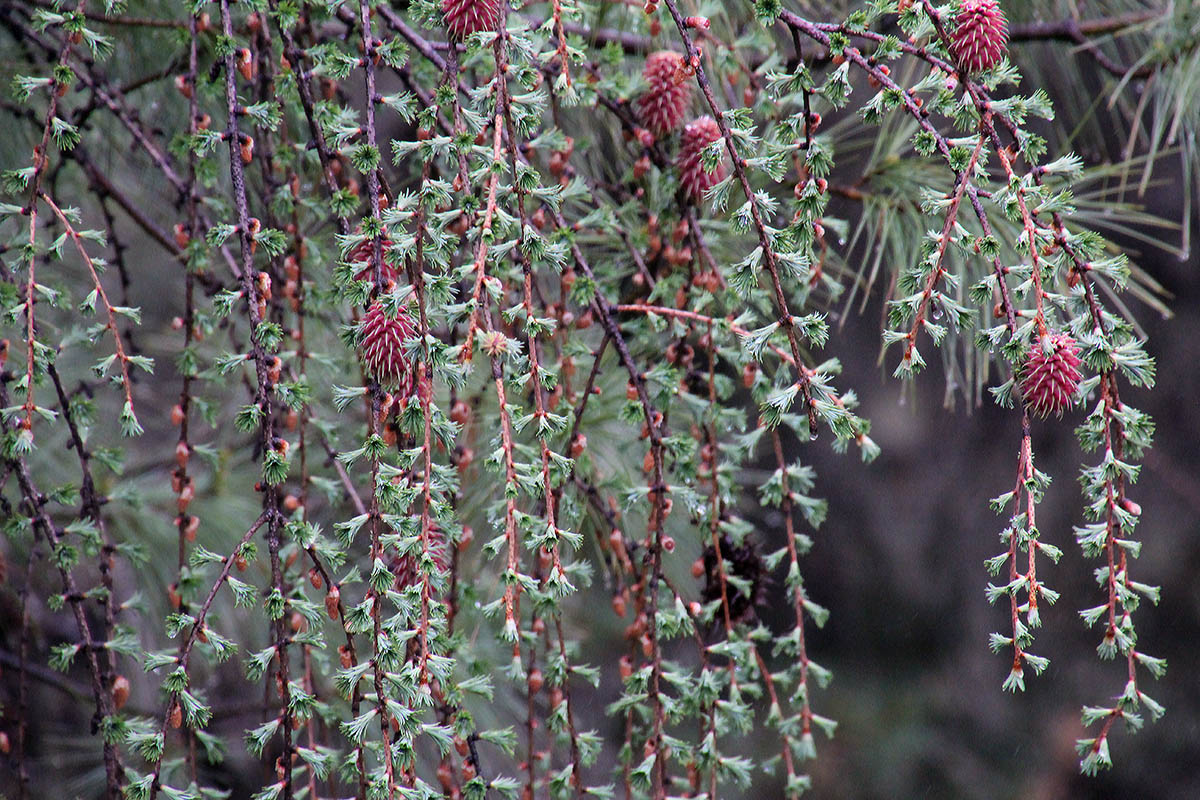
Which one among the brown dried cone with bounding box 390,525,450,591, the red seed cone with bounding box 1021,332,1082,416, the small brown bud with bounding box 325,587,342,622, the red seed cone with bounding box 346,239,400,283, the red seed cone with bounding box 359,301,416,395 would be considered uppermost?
the red seed cone with bounding box 346,239,400,283

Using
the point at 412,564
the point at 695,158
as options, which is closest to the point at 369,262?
the point at 412,564

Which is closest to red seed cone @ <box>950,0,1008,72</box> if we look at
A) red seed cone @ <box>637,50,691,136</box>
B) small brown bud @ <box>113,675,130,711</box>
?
red seed cone @ <box>637,50,691,136</box>

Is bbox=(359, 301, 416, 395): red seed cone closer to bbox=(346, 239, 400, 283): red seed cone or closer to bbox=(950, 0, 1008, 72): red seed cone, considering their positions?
bbox=(346, 239, 400, 283): red seed cone

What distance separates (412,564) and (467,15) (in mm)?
277

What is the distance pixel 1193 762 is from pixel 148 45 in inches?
87.5

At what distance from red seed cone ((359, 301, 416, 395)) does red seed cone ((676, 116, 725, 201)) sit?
0.89 feet

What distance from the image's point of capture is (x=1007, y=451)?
2.24 meters

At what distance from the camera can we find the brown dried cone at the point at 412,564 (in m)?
0.53

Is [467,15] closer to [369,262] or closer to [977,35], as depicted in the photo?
[369,262]

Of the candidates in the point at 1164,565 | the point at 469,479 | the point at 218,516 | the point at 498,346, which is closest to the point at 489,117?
the point at 498,346

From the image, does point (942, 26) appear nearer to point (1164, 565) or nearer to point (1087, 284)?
point (1087, 284)

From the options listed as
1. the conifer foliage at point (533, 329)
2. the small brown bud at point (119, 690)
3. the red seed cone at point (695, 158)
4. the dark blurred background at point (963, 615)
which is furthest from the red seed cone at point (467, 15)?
the dark blurred background at point (963, 615)

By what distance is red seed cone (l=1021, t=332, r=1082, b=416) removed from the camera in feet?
1.57

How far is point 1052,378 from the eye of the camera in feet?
1.57
